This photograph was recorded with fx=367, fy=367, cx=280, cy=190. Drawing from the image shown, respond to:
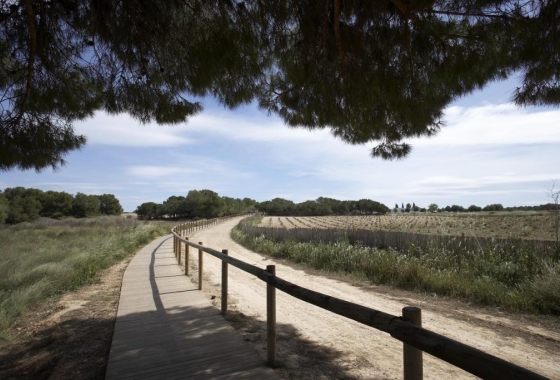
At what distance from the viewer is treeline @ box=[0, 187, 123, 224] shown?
178ft

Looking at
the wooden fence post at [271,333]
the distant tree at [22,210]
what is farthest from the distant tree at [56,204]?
the wooden fence post at [271,333]

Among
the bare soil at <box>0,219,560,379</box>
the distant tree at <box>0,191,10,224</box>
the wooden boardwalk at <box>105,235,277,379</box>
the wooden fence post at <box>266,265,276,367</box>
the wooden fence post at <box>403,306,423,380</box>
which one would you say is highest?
the distant tree at <box>0,191,10,224</box>

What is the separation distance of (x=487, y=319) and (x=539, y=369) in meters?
2.23

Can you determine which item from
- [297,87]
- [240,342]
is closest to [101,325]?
[240,342]

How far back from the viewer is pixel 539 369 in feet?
13.5

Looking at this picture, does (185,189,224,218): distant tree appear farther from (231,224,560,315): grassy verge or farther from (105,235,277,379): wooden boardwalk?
(105,235,277,379): wooden boardwalk

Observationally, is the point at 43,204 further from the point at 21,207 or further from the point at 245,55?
the point at 245,55

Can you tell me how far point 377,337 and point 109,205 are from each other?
9463 cm

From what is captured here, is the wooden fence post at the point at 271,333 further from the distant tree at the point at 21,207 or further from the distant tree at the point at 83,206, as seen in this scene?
the distant tree at the point at 83,206

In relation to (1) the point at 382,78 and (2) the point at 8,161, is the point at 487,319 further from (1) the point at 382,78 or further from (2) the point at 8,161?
(2) the point at 8,161

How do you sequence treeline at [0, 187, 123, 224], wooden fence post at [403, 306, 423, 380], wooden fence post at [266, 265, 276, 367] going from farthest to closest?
1. treeline at [0, 187, 123, 224]
2. wooden fence post at [266, 265, 276, 367]
3. wooden fence post at [403, 306, 423, 380]

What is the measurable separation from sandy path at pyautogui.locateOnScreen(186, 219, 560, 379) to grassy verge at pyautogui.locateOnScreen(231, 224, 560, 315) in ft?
1.67

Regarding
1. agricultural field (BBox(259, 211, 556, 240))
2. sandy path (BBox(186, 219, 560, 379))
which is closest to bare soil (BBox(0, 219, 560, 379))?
sandy path (BBox(186, 219, 560, 379))

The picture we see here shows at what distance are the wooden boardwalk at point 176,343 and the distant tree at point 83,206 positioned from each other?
2948 inches
